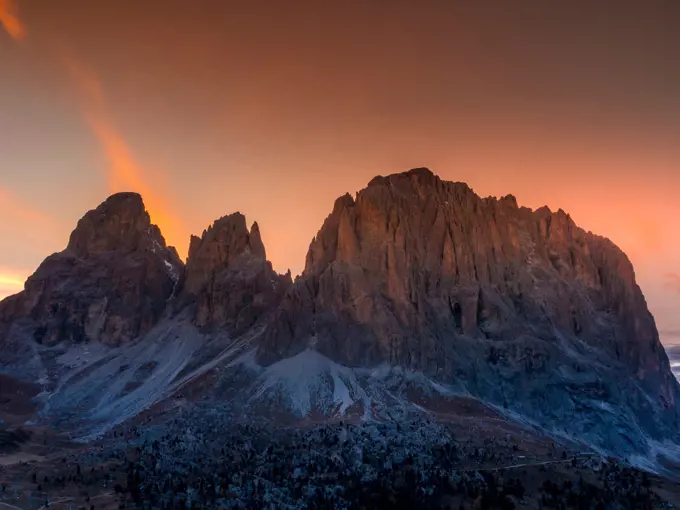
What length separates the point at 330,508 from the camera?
484 ft

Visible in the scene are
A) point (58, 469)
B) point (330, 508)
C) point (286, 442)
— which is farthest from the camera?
point (286, 442)

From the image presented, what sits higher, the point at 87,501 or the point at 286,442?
the point at 286,442

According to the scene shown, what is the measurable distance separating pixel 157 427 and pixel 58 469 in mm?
31618

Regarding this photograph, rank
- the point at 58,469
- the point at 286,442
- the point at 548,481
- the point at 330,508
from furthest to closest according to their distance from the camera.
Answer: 1. the point at 286,442
2. the point at 58,469
3. the point at 548,481
4. the point at 330,508

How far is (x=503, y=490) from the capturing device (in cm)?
15338

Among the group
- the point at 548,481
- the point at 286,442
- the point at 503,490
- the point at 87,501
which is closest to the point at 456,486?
the point at 503,490

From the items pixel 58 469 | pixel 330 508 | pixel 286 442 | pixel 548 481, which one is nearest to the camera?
pixel 330 508

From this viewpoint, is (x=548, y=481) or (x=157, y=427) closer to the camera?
(x=548, y=481)

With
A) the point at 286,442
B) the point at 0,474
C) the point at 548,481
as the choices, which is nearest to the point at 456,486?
the point at 548,481

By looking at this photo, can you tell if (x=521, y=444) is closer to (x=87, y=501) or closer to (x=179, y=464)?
(x=179, y=464)

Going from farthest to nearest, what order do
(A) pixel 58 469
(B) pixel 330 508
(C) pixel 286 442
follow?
(C) pixel 286 442, (A) pixel 58 469, (B) pixel 330 508

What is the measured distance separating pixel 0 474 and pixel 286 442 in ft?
211

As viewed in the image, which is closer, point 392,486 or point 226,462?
point 392,486

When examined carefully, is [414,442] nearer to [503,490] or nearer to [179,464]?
[503,490]
